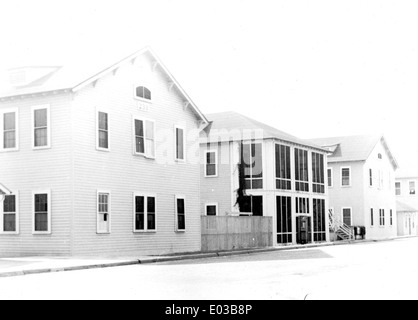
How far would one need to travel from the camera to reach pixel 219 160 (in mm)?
43812

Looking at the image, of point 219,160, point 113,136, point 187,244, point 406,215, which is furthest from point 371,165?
point 113,136

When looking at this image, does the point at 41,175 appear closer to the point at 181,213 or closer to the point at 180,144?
the point at 180,144

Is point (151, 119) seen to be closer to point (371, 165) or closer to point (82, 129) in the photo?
point (82, 129)

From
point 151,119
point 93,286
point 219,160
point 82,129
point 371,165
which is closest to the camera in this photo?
point 93,286

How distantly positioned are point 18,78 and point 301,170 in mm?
21381

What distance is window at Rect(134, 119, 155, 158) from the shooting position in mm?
30812

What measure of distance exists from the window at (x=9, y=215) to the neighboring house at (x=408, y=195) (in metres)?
50.3

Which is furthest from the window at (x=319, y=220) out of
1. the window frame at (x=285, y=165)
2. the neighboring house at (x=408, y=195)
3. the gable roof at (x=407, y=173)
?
the gable roof at (x=407, y=173)

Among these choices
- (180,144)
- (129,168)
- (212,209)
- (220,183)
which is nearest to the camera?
(129,168)

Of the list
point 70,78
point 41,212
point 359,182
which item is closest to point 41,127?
point 70,78

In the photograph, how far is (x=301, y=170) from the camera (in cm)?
4562

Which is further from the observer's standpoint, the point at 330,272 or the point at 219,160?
the point at 219,160
